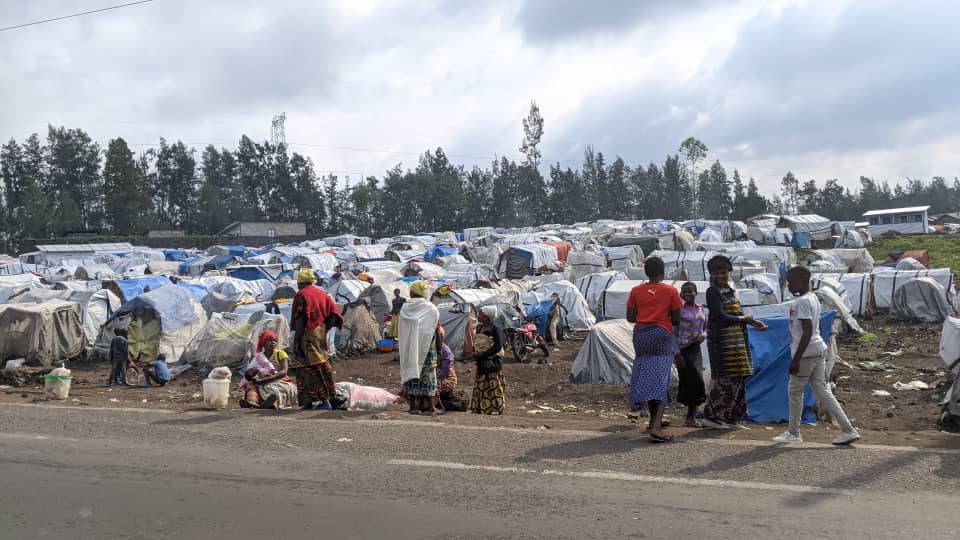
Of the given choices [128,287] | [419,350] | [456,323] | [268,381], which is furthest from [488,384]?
[128,287]

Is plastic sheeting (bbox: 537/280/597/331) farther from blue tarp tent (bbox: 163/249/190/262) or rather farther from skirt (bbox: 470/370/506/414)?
blue tarp tent (bbox: 163/249/190/262)

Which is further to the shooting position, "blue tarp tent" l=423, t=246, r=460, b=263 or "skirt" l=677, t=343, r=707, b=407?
"blue tarp tent" l=423, t=246, r=460, b=263

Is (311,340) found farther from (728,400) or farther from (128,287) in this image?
(128,287)

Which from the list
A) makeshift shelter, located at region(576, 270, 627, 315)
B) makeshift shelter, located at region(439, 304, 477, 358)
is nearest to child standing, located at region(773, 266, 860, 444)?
makeshift shelter, located at region(439, 304, 477, 358)

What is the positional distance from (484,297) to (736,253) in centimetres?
1443

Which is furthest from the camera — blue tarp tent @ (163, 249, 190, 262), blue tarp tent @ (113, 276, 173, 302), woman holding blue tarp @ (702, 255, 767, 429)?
blue tarp tent @ (163, 249, 190, 262)

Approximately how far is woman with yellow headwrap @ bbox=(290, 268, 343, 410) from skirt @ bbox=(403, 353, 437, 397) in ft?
2.99

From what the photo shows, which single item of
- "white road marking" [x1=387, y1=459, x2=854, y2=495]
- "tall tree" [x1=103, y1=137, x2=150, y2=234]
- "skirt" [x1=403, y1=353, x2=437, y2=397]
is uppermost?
"tall tree" [x1=103, y1=137, x2=150, y2=234]

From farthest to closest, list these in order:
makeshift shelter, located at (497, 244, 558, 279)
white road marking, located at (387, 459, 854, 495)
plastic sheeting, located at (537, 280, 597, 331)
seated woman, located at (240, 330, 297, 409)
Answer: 1. makeshift shelter, located at (497, 244, 558, 279)
2. plastic sheeting, located at (537, 280, 597, 331)
3. seated woman, located at (240, 330, 297, 409)
4. white road marking, located at (387, 459, 854, 495)

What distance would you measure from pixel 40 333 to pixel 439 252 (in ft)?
100

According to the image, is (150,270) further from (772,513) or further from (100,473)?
(772,513)

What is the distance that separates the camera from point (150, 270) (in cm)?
4116

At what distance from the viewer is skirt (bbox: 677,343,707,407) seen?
6973 millimetres

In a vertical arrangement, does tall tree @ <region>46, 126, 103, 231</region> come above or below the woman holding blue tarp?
above
